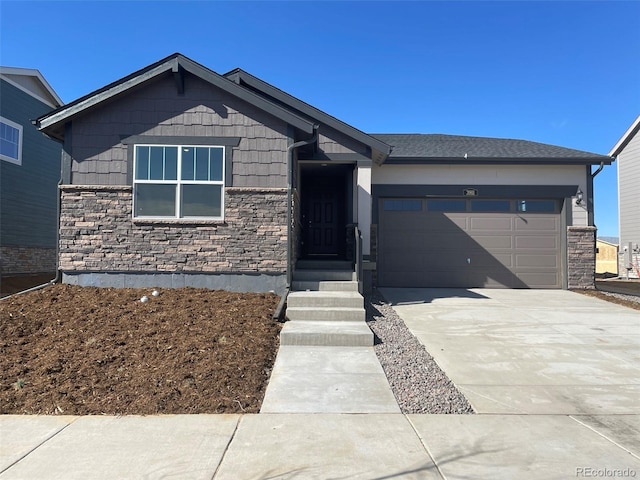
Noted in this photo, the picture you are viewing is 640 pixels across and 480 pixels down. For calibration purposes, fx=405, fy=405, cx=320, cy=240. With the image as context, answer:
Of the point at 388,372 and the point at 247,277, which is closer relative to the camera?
the point at 388,372

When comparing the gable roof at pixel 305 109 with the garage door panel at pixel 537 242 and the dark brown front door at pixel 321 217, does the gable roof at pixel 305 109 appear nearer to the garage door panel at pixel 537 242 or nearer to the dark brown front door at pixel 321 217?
the dark brown front door at pixel 321 217

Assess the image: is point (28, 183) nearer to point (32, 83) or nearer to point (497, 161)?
point (32, 83)

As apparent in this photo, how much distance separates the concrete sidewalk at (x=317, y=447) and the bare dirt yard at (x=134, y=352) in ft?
0.96

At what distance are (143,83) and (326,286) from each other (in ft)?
17.5

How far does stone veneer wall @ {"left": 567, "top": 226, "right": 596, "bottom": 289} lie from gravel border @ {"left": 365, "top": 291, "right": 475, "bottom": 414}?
23.3 feet

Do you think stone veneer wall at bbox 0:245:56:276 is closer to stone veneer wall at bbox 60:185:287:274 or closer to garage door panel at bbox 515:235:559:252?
stone veneer wall at bbox 60:185:287:274

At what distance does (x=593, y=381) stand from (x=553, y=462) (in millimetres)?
2231

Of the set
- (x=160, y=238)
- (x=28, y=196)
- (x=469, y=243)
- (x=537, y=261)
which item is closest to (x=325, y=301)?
(x=160, y=238)

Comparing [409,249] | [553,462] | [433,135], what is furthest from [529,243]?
[553,462]

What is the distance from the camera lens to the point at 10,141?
13.5m

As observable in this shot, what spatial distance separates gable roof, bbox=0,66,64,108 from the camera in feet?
45.2

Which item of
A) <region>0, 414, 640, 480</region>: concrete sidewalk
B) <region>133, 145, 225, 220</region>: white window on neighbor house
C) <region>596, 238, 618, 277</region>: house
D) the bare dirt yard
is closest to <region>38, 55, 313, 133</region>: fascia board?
<region>133, 145, 225, 220</region>: white window on neighbor house

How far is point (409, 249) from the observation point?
37.6ft

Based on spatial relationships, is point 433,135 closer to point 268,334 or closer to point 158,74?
point 158,74
